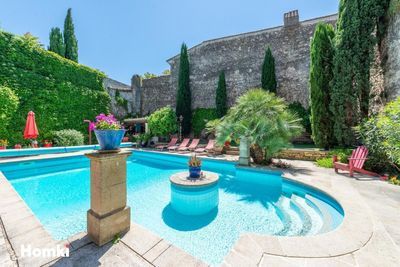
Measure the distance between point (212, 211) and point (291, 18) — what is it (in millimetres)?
16390

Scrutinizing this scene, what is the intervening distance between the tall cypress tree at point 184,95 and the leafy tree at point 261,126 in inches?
356

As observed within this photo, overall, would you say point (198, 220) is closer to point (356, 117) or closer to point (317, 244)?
point (317, 244)

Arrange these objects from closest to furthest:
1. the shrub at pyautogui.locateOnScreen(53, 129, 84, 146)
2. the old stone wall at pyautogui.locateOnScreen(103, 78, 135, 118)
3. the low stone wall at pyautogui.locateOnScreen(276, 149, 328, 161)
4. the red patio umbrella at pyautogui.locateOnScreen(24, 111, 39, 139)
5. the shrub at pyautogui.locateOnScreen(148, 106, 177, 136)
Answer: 1. the low stone wall at pyautogui.locateOnScreen(276, 149, 328, 161)
2. the red patio umbrella at pyautogui.locateOnScreen(24, 111, 39, 139)
3. the shrub at pyautogui.locateOnScreen(53, 129, 84, 146)
4. the shrub at pyautogui.locateOnScreen(148, 106, 177, 136)
5. the old stone wall at pyautogui.locateOnScreen(103, 78, 135, 118)

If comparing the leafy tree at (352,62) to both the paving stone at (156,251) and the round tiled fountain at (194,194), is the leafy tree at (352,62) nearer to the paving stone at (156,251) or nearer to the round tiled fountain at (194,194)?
the round tiled fountain at (194,194)

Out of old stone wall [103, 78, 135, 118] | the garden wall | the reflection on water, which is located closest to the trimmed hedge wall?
old stone wall [103, 78, 135, 118]

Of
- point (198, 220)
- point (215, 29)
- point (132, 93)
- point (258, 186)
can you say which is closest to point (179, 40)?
point (215, 29)

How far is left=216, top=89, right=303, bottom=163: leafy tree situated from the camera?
703 cm

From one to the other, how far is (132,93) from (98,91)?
567 centimetres

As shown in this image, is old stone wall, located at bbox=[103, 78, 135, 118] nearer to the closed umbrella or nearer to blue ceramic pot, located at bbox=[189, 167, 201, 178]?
the closed umbrella

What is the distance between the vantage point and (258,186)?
5891 millimetres

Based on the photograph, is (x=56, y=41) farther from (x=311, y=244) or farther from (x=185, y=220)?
(x=311, y=244)

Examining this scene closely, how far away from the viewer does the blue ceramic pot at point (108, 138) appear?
2.29m

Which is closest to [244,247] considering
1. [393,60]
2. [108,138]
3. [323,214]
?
[108,138]

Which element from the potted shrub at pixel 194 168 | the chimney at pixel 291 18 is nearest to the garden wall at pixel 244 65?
the chimney at pixel 291 18
